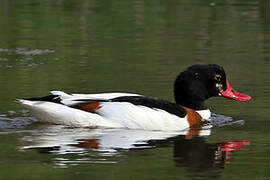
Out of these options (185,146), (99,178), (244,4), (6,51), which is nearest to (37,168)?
(99,178)

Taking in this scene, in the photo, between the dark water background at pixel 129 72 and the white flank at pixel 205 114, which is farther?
the white flank at pixel 205 114

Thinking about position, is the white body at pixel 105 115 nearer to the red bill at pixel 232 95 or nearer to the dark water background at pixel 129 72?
the dark water background at pixel 129 72

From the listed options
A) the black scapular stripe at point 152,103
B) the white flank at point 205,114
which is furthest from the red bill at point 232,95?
the black scapular stripe at point 152,103

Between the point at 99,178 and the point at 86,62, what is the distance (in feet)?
28.7

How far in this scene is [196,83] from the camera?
523 inches

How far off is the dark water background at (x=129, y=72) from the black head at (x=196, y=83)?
1.69 feet

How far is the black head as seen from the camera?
13.2m

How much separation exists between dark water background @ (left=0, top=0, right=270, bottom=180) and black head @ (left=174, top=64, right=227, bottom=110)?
515 millimetres

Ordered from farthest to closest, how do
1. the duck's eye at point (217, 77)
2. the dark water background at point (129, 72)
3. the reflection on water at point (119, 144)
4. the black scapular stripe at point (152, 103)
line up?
1. the duck's eye at point (217, 77)
2. the black scapular stripe at point (152, 103)
3. the reflection on water at point (119, 144)
4. the dark water background at point (129, 72)

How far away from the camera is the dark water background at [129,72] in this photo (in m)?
10.1

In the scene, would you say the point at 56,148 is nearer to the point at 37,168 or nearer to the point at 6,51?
the point at 37,168

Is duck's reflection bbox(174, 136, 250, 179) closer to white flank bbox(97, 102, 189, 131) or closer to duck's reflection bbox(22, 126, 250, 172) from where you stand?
duck's reflection bbox(22, 126, 250, 172)

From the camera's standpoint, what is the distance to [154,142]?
11.5 m

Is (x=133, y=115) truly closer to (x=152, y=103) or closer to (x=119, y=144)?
(x=152, y=103)
